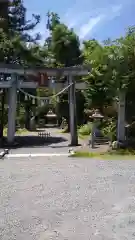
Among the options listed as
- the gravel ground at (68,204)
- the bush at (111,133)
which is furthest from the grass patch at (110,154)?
the gravel ground at (68,204)

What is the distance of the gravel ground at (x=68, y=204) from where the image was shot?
228 inches

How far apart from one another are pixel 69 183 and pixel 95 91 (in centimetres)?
1819

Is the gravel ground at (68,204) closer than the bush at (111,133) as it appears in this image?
Yes

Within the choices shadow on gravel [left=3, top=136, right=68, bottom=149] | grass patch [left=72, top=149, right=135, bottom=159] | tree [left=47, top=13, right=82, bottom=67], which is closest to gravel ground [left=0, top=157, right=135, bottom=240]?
grass patch [left=72, top=149, right=135, bottom=159]

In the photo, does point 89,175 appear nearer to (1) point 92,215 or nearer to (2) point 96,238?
(1) point 92,215

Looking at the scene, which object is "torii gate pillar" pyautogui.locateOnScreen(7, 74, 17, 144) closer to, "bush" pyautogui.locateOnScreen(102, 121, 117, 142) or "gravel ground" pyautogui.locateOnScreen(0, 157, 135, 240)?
"bush" pyautogui.locateOnScreen(102, 121, 117, 142)

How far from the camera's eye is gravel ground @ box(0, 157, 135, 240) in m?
5.78

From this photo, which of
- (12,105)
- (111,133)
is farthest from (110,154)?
(12,105)

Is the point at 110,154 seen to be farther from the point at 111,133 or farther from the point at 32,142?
the point at 32,142

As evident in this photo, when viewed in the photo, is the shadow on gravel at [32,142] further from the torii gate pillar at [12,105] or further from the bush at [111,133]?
the bush at [111,133]

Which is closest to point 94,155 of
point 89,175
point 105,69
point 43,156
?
point 43,156

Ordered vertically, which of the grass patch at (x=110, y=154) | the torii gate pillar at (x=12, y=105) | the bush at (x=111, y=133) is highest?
the torii gate pillar at (x=12, y=105)

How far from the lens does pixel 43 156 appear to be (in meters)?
18.0

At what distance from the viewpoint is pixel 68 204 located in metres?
7.61
